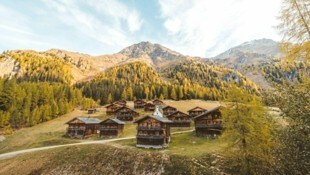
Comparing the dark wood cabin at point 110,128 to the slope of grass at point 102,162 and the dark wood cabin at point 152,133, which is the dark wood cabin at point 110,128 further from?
the dark wood cabin at point 152,133

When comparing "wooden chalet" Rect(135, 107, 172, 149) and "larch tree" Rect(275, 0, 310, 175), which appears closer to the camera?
"larch tree" Rect(275, 0, 310, 175)

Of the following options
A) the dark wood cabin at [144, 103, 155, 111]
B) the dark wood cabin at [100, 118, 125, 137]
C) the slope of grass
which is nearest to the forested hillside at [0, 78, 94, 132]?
the dark wood cabin at [100, 118, 125, 137]

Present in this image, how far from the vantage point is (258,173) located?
25.6 m

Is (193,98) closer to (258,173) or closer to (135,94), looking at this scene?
(135,94)

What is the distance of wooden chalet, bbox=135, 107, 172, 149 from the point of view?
49812 mm

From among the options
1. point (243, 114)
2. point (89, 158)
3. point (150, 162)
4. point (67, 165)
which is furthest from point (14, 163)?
point (243, 114)

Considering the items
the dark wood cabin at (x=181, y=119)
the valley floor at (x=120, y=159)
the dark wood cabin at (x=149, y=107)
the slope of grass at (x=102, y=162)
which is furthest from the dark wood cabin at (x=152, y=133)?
the dark wood cabin at (x=149, y=107)

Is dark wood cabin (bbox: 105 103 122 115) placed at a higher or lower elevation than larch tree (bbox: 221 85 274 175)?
higher

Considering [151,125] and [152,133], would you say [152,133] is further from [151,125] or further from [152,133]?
[151,125]

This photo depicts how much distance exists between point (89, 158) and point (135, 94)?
10183 centimetres

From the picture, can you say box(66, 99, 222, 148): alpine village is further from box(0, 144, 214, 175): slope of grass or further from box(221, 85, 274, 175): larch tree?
box(221, 85, 274, 175): larch tree

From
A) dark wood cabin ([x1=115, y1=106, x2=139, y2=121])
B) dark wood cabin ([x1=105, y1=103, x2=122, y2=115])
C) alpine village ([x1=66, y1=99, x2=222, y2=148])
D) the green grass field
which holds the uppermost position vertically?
dark wood cabin ([x1=105, y1=103, x2=122, y2=115])

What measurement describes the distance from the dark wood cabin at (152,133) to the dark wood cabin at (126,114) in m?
36.4

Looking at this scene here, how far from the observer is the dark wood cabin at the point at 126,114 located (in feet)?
292
